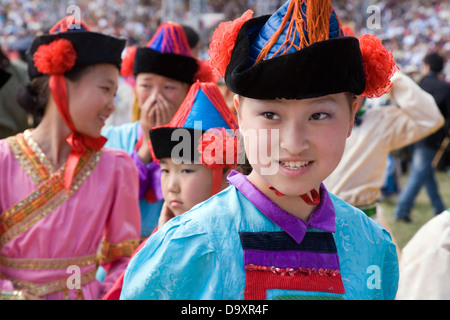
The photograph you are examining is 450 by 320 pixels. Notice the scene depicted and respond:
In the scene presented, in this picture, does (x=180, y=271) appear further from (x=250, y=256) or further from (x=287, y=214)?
(x=287, y=214)

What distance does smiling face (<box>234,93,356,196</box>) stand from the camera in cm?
137

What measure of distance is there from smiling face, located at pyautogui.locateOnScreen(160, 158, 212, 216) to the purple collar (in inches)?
26.5

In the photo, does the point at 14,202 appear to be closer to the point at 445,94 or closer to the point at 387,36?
the point at 445,94

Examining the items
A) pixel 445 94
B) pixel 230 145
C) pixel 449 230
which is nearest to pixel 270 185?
pixel 230 145

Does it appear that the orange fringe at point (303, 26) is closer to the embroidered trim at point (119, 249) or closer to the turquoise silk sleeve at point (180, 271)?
the turquoise silk sleeve at point (180, 271)

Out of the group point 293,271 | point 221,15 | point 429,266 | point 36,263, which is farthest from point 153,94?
point 221,15

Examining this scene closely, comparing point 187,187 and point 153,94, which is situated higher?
point 153,94

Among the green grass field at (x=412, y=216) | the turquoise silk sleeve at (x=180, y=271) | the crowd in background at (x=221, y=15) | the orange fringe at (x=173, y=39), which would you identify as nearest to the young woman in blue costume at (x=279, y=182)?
the turquoise silk sleeve at (x=180, y=271)

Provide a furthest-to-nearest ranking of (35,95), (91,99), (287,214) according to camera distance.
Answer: (35,95) → (91,99) → (287,214)

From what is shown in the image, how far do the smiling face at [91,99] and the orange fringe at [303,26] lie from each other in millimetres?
1276

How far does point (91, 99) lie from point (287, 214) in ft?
4.46

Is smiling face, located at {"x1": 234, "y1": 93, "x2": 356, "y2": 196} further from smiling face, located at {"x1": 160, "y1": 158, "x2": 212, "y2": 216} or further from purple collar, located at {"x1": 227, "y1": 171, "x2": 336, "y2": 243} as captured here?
smiling face, located at {"x1": 160, "y1": 158, "x2": 212, "y2": 216}

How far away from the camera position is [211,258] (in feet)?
4.48

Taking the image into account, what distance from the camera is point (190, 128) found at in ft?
7.32
